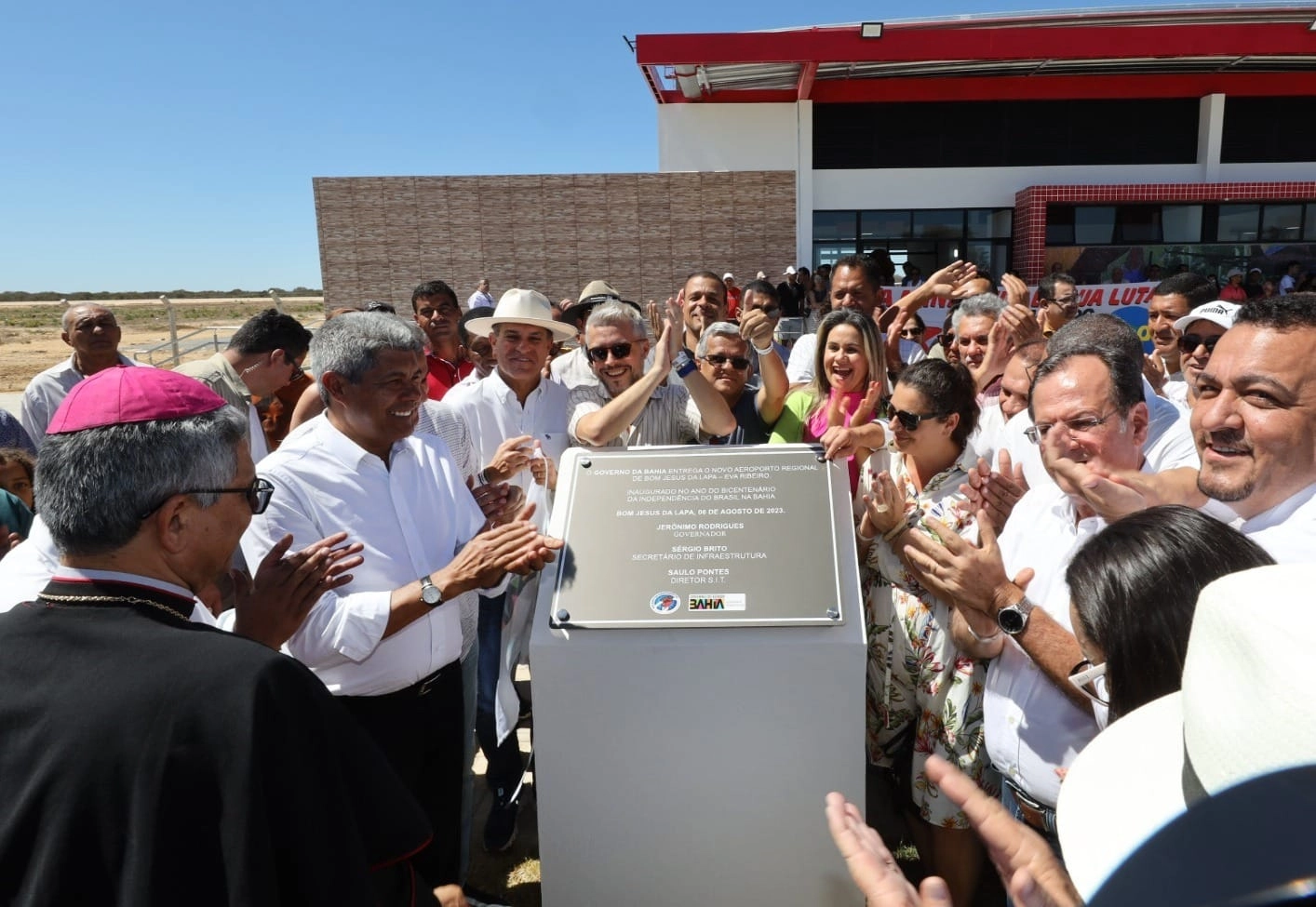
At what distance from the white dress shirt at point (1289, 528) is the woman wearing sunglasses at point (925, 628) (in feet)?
2.49

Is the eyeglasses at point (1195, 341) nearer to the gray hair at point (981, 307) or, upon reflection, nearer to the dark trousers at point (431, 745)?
the gray hair at point (981, 307)

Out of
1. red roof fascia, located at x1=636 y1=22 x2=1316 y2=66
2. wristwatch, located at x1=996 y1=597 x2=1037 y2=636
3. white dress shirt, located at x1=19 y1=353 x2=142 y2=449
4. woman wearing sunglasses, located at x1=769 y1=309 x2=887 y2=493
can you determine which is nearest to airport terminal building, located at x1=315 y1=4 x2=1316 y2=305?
red roof fascia, located at x1=636 y1=22 x2=1316 y2=66

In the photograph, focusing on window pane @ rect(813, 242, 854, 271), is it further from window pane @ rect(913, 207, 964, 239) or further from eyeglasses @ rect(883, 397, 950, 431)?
eyeglasses @ rect(883, 397, 950, 431)

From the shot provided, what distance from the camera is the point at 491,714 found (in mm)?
3287

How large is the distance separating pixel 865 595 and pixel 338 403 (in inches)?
73.1

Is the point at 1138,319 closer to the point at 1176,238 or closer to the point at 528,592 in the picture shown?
the point at 528,592

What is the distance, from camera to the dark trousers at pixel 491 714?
10.5ft

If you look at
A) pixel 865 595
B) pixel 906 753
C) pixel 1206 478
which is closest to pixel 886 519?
pixel 865 595

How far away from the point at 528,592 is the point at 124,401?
2.20 metres

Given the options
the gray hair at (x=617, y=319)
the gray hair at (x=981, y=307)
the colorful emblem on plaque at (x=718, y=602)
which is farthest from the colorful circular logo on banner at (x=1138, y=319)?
the colorful emblem on plaque at (x=718, y=602)

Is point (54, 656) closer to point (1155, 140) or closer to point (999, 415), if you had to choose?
point (999, 415)

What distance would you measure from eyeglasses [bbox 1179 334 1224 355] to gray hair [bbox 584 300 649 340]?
8.16 feet

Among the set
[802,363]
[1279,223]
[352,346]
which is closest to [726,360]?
[802,363]

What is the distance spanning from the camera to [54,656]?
116 centimetres
